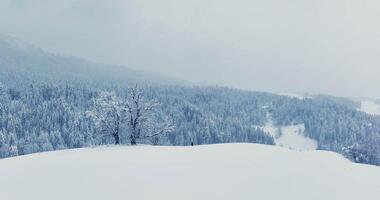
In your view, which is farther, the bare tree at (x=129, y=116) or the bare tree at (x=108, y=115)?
the bare tree at (x=129, y=116)

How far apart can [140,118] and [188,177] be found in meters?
39.5

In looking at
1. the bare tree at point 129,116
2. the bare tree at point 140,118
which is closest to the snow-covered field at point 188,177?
the bare tree at point 129,116

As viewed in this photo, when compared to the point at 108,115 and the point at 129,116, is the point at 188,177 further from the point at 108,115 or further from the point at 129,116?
the point at 129,116

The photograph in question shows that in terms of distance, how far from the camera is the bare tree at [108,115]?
220ft

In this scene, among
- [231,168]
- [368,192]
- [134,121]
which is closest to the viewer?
[368,192]

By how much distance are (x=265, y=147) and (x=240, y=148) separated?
2249mm

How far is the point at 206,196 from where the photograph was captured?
90.0ft

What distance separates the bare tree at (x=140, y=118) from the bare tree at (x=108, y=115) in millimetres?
1440

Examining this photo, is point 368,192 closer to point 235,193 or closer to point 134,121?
point 235,193

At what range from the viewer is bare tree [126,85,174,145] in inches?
2704

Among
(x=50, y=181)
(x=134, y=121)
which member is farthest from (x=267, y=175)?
(x=134, y=121)

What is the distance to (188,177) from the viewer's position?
30453mm

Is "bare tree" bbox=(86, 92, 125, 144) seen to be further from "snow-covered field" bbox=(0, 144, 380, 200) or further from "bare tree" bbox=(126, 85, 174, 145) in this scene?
"snow-covered field" bbox=(0, 144, 380, 200)

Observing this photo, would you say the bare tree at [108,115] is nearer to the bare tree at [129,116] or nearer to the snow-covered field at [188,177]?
the bare tree at [129,116]
